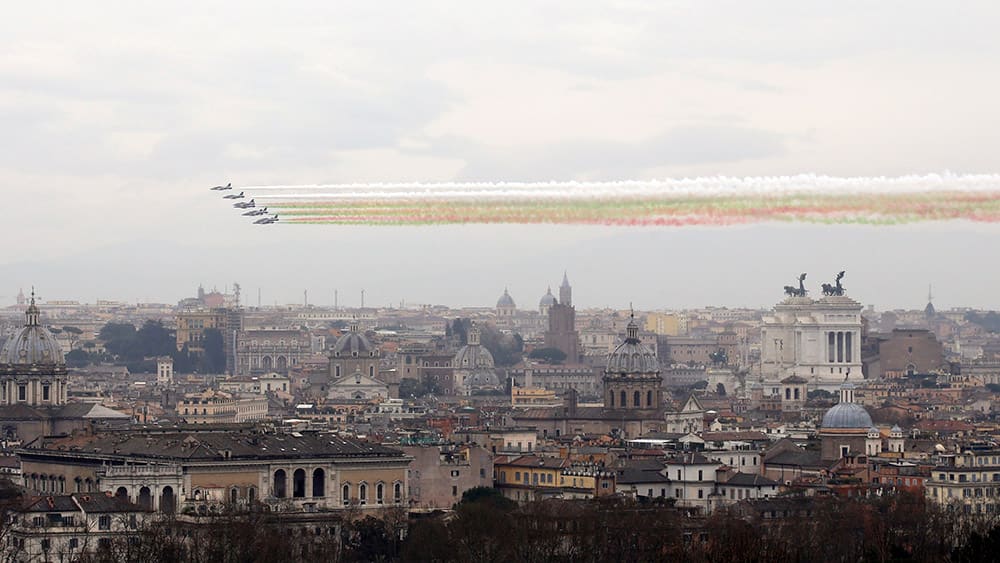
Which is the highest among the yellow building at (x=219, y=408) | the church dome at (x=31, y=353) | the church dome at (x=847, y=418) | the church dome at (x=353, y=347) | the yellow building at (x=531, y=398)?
the church dome at (x=353, y=347)

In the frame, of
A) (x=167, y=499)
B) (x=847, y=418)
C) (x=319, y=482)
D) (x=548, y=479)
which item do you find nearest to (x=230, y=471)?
(x=319, y=482)

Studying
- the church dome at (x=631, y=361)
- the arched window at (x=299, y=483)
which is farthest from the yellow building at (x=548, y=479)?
the church dome at (x=631, y=361)

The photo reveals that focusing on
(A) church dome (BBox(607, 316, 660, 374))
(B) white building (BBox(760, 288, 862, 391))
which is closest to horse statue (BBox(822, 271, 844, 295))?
(B) white building (BBox(760, 288, 862, 391))

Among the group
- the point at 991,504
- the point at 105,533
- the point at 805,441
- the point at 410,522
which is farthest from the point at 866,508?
the point at 805,441

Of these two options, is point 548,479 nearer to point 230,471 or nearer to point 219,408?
point 230,471

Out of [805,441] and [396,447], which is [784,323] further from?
[396,447]

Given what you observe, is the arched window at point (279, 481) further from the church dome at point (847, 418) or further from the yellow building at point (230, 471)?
the church dome at point (847, 418)

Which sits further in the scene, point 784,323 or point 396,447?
point 784,323
